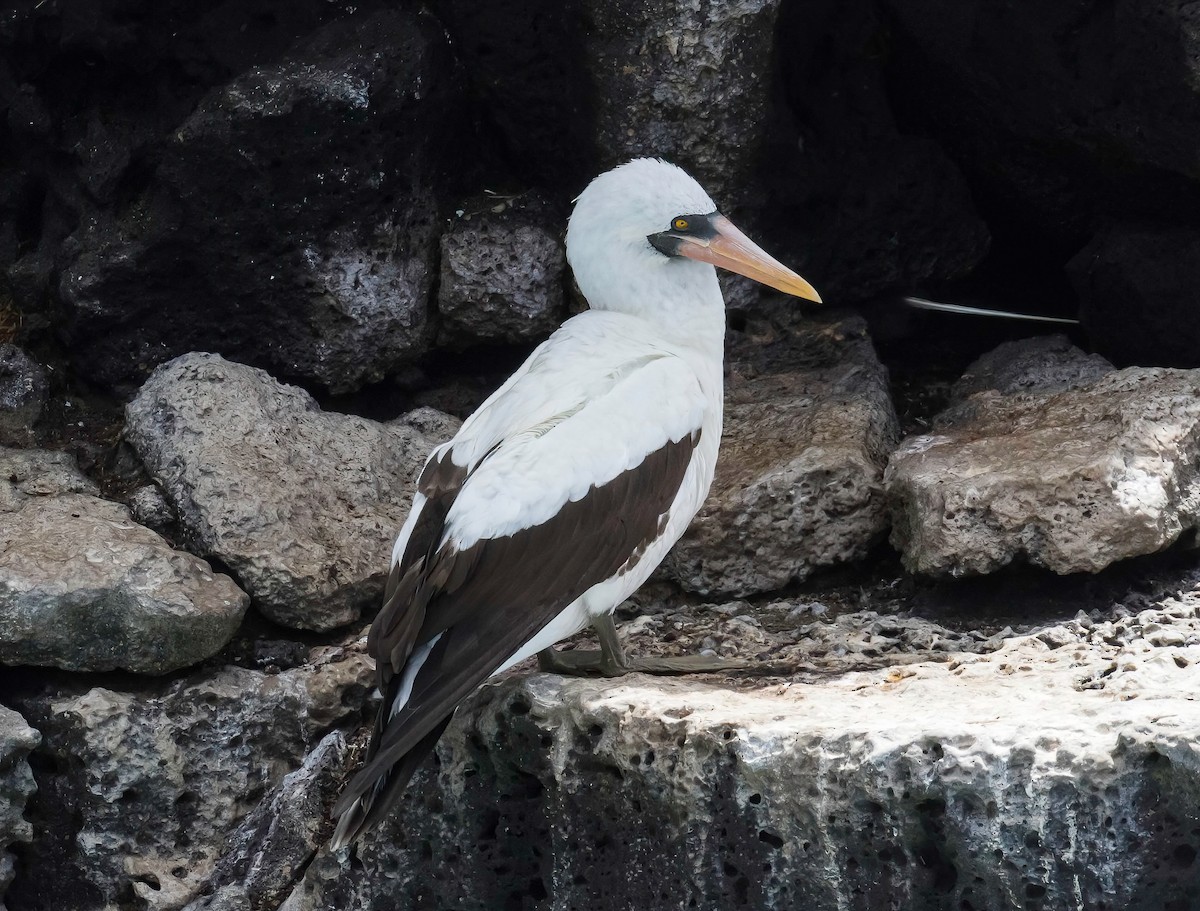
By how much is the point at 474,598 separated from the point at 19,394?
2.08 metres

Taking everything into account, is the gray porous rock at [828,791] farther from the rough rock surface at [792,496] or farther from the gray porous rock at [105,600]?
the gray porous rock at [105,600]

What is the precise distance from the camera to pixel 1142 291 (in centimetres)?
429

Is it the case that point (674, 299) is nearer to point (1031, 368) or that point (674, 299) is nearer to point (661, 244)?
point (661, 244)

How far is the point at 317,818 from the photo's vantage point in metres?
3.29

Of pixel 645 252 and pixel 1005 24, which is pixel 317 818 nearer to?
pixel 645 252

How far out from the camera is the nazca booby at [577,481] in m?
2.92

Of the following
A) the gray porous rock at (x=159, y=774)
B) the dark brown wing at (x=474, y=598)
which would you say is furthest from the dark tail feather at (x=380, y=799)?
the gray porous rock at (x=159, y=774)

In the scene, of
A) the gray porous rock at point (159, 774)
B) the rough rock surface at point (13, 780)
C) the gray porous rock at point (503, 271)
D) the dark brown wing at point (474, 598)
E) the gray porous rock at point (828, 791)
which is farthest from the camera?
the gray porous rock at point (503, 271)

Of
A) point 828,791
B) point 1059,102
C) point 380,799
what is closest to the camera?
point 828,791

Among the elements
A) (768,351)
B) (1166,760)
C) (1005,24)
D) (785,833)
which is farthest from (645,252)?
(1166,760)

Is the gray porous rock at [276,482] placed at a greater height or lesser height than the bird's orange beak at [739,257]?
lesser

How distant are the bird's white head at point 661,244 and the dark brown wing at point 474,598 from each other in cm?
67

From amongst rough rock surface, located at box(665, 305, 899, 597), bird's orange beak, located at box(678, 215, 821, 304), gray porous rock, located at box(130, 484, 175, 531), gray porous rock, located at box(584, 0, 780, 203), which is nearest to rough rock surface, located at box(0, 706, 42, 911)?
gray porous rock, located at box(130, 484, 175, 531)

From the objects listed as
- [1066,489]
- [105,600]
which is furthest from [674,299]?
[105,600]
